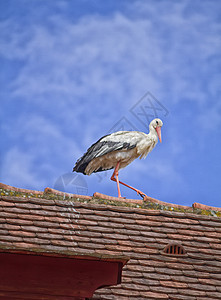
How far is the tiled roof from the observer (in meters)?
5.49

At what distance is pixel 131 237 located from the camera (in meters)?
6.17

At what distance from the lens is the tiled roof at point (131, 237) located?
549 cm

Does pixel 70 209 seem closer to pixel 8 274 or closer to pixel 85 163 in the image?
pixel 8 274

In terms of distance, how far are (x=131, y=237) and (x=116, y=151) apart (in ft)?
10.2

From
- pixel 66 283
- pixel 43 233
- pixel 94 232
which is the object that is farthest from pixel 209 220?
pixel 66 283

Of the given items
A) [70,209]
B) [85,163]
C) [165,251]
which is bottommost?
[165,251]

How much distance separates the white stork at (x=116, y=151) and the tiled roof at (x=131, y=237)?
2.14 meters

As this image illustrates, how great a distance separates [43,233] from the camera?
583 centimetres

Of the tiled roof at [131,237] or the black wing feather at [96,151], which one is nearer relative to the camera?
the tiled roof at [131,237]

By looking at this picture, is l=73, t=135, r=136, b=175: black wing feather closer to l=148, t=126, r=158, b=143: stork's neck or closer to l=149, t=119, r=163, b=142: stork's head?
l=148, t=126, r=158, b=143: stork's neck

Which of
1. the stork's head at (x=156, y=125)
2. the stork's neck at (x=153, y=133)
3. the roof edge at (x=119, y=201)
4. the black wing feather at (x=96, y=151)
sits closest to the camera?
the roof edge at (x=119, y=201)

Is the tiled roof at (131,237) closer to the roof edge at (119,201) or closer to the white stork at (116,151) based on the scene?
the roof edge at (119,201)

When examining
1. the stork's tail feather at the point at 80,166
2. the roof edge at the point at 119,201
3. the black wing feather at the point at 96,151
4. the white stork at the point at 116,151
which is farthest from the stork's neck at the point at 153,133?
the roof edge at the point at 119,201

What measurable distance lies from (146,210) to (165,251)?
78 cm
